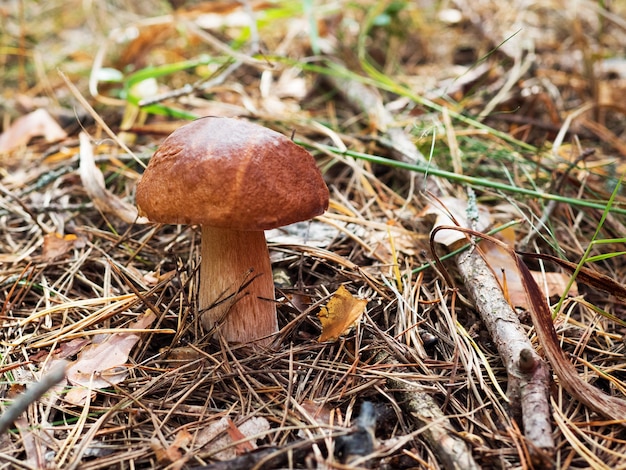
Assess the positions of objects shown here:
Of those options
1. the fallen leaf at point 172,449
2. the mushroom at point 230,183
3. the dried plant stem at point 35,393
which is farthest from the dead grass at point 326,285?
the mushroom at point 230,183

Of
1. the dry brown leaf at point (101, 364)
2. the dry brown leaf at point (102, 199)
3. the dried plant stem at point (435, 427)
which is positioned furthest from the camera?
the dry brown leaf at point (102, 199)

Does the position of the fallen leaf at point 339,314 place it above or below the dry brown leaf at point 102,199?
below

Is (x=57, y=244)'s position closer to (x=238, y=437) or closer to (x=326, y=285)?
(x=326, y=285)

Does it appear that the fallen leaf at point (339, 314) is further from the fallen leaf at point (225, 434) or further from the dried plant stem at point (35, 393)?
the dried plant stem at point (35, 393)

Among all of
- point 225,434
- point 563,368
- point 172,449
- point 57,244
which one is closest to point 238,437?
point 225,434

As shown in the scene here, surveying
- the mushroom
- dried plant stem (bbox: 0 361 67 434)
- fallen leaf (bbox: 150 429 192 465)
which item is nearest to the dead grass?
fallen leaf (bbox: 150 429 192 465)

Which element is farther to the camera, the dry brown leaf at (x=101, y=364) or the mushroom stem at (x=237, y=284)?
the mushroom stem at (x=237, y=284)
